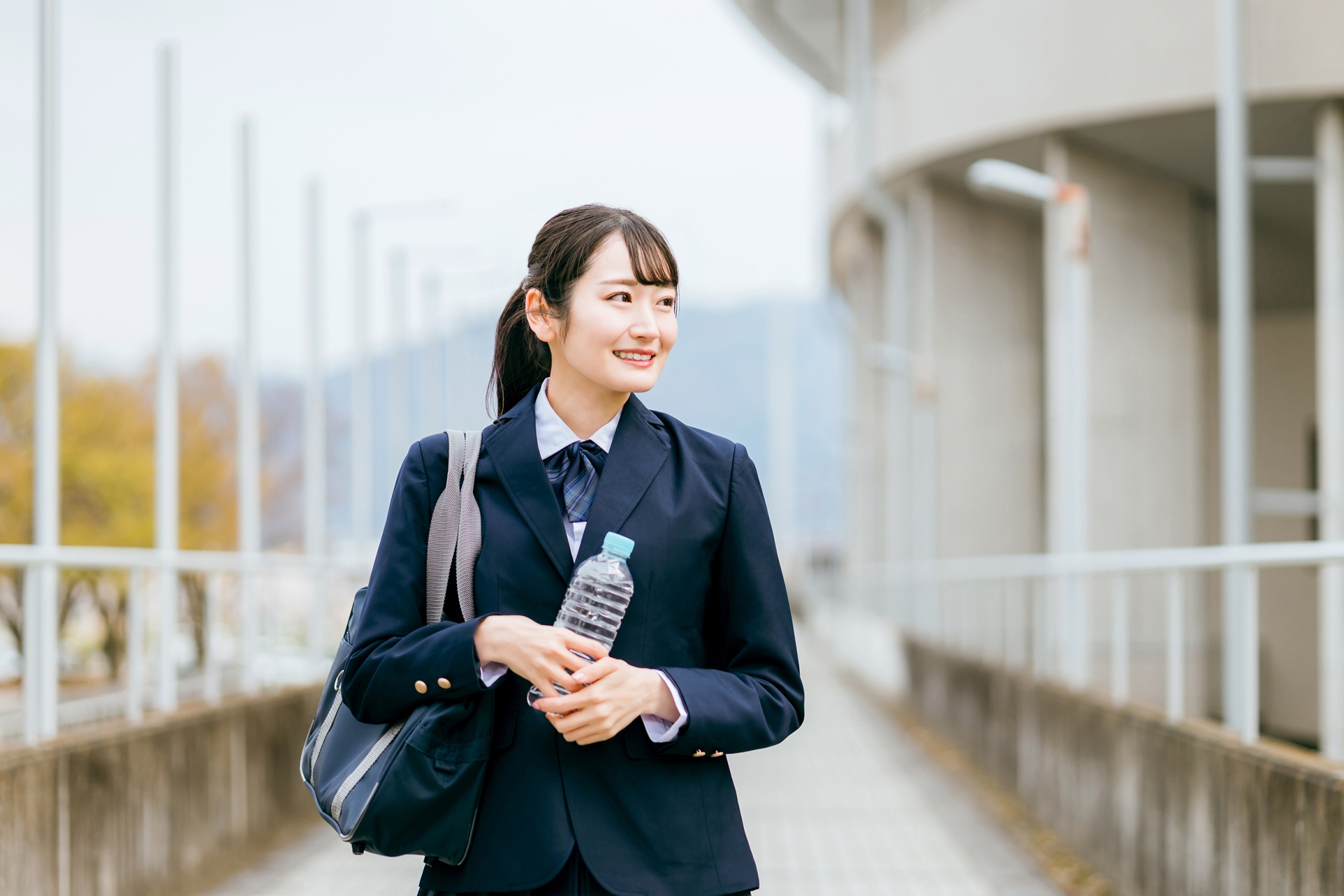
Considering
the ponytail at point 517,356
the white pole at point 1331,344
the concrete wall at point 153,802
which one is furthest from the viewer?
the white pole at point 1331,344

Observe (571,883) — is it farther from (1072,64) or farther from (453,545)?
(1072,64)

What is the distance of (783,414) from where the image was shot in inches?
2537

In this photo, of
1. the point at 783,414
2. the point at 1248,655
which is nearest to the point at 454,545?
the point at 1248,655

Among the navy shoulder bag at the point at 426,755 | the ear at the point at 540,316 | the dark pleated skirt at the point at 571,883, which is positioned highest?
the ear at the point at 540,316

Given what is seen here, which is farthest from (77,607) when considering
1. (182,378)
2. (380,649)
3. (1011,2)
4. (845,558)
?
(380,649)

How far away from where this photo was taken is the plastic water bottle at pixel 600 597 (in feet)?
7.54

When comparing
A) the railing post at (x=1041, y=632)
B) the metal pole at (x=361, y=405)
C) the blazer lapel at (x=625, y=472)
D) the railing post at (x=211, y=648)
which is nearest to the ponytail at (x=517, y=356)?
the blazer lapel at (x=625, y=472)

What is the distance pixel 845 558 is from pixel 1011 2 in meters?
20.9

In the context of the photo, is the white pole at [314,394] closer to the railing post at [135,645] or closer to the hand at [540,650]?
the railing post at [135,645]

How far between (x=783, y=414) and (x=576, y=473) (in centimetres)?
6210

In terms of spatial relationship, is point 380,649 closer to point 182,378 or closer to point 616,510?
point 616,510

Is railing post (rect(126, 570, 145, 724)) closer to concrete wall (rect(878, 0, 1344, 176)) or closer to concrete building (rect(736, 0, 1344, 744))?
concrete building (rect(736, 0, 1344, 744))

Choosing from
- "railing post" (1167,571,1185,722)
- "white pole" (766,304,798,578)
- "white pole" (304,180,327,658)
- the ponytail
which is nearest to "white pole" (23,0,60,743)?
the ponytail

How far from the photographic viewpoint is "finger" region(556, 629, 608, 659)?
7.30 feet
